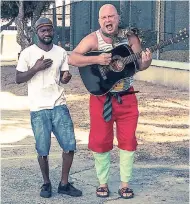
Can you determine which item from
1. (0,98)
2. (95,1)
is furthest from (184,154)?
(95,1)

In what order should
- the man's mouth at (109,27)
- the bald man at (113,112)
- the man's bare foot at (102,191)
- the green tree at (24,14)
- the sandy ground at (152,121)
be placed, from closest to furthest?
the man's mouth at (109,27), the bald man at (113,112), the man's bare foot at (102,191), the sandy ground at (152,121), the green tree at (24,14)

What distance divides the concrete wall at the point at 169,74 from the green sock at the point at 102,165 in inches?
337

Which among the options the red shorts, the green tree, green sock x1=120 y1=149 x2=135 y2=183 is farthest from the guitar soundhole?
the green tree

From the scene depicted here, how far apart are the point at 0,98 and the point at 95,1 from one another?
7.69 m

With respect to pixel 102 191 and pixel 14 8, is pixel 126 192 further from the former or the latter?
pixel 14 8

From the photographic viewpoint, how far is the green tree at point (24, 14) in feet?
69.2

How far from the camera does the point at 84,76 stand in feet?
18.4

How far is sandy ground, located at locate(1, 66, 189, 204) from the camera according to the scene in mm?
6891

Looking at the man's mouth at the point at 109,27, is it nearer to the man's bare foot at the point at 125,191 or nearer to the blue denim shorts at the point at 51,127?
the blue denim shorts at the point at 51,127

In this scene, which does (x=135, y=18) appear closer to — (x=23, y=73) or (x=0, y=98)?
(x=0, y=98)

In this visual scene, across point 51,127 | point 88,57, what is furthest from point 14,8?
point 88,57

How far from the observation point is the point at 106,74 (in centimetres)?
548

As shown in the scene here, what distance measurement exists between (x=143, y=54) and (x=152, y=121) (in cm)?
444

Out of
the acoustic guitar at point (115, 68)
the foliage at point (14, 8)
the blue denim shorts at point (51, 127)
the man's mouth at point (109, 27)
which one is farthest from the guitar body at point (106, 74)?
the foliage at point (14, 8)
